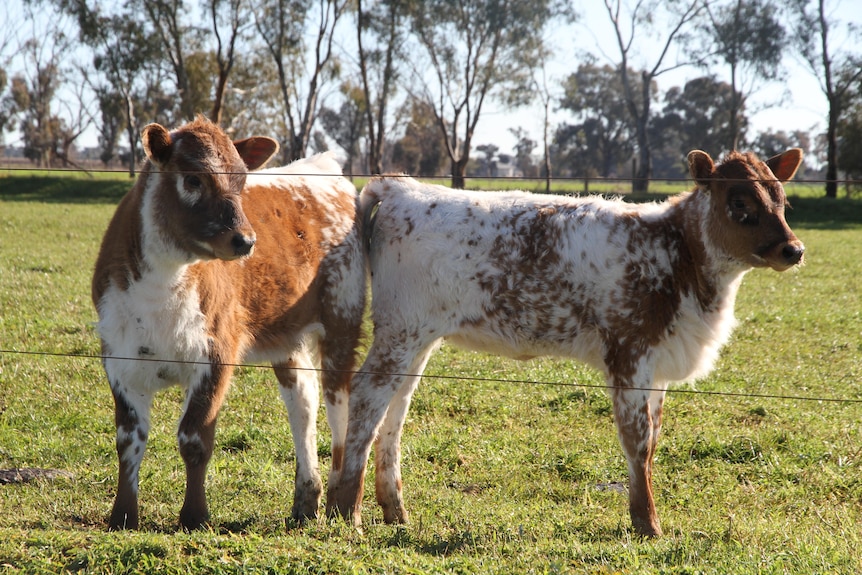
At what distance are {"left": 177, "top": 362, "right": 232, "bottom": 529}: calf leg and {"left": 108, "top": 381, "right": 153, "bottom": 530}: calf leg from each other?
0.24 meters

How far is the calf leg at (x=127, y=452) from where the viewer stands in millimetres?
4871

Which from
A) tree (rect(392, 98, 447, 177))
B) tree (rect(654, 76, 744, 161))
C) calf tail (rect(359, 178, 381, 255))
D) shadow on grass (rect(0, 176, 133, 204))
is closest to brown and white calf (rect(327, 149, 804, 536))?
calf tail (rect(359, 178, 381, 255))

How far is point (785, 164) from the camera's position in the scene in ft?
19.4

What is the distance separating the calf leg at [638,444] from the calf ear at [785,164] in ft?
6.21

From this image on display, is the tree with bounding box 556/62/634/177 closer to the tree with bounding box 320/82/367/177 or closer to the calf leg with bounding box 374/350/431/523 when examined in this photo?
the tree with bounding box 320/82/367/177

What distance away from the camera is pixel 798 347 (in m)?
10.4

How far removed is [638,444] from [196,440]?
2760mm

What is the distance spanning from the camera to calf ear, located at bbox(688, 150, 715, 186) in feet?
18.3

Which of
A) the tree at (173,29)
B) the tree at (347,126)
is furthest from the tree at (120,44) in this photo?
the tree at (347,126)

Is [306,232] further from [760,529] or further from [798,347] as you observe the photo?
[798,347]

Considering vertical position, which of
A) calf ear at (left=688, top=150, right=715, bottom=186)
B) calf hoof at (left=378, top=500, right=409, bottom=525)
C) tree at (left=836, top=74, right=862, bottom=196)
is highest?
tree at (left=836, top=74, right=862, bottom=196)

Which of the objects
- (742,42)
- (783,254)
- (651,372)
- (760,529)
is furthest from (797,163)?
(742,42)

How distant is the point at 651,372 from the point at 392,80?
43.5m

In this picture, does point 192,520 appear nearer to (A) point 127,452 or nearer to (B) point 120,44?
(A) point 127,452
